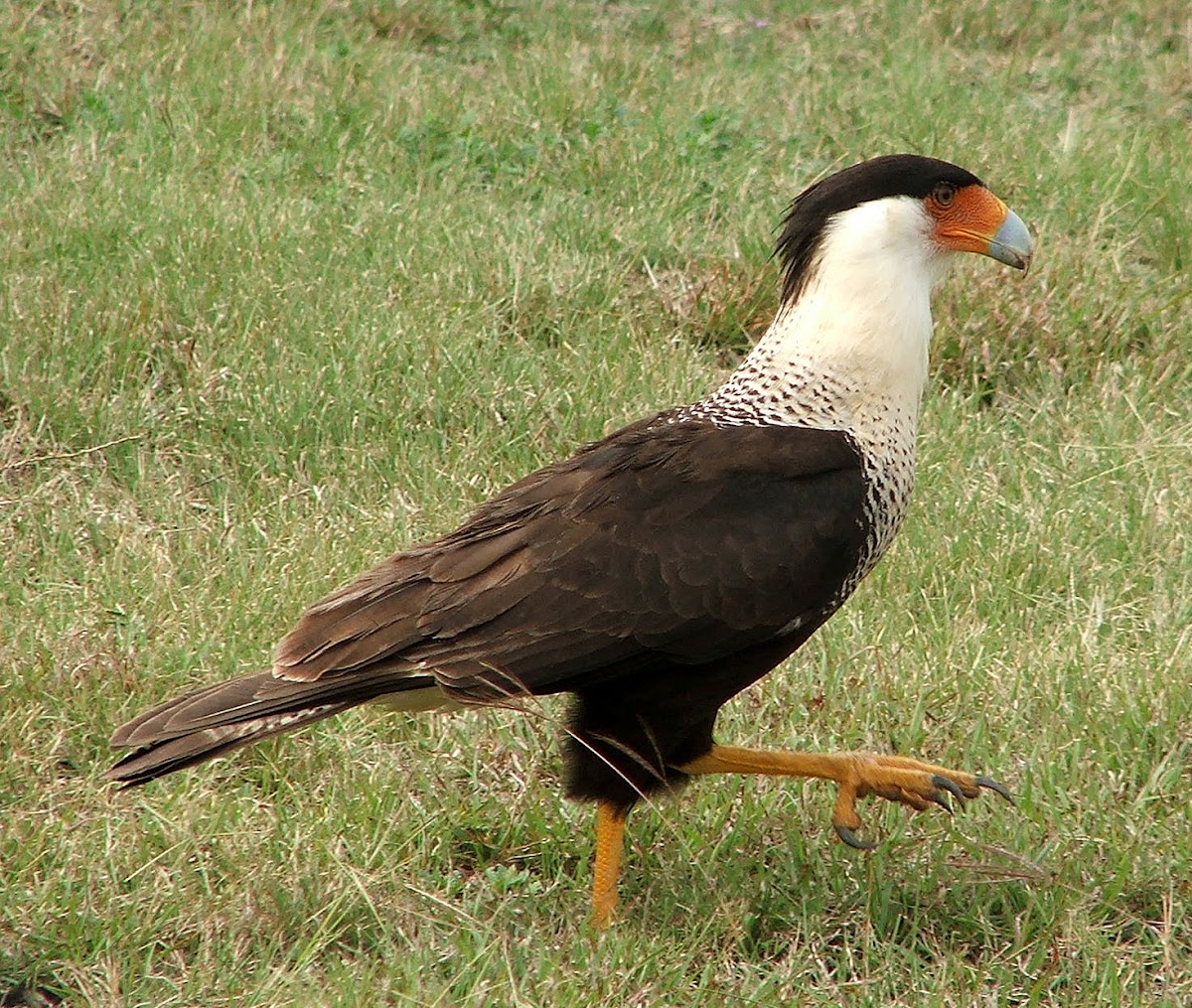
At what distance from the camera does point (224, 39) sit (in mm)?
7047

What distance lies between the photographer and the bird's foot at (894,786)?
138 inches

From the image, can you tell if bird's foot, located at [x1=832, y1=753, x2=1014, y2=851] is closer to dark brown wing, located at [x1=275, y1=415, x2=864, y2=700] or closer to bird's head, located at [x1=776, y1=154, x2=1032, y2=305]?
dark brown wing, located at [x1=275, y1=415, x2=864, y2=700]

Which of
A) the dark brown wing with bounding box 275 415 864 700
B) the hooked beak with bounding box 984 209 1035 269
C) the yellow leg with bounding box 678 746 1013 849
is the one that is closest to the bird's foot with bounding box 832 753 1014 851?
the yellow leg with bounding box 678 746 1013 849

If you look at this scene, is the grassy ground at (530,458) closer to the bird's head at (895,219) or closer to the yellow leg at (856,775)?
the yellow leg at (856,775)

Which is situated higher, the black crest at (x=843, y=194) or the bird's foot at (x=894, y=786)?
the black crest at (x=843, y=194)

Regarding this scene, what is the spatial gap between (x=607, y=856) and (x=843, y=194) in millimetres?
1488

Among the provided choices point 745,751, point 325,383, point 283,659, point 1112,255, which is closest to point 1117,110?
point 1112,255

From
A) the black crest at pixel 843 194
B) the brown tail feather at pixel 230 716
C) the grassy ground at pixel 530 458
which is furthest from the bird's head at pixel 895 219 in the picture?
the brown tail feather at pixel 230 716

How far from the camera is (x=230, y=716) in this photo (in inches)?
128

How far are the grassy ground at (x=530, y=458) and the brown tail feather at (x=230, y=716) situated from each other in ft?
1.06

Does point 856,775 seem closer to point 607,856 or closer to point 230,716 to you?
point 607,856

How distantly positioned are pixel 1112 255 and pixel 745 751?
121 inches

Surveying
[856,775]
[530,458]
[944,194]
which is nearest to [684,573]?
[856,775]

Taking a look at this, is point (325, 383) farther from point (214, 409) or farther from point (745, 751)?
point (745, 751)
